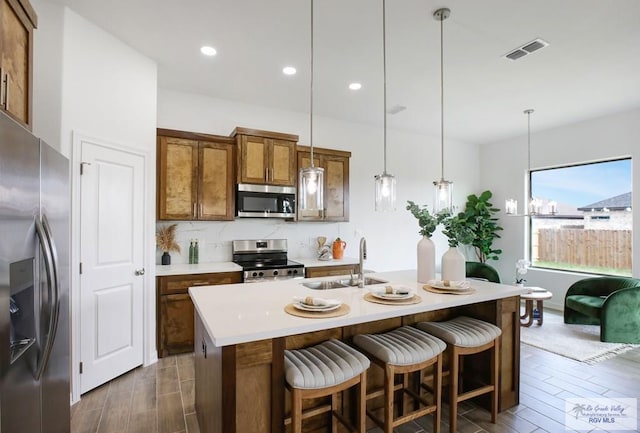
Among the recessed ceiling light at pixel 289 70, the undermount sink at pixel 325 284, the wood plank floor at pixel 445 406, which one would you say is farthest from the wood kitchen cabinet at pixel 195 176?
the undermount sink at pixel 325 284

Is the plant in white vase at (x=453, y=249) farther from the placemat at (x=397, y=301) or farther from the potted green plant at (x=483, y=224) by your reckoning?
the potted green plant at (x=483, y=224)

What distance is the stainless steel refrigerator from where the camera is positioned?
118 centimetres

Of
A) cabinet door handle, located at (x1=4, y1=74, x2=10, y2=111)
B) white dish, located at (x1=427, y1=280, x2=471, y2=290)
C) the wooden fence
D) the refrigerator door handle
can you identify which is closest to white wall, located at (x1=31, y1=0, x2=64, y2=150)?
cabinet door handle, located at (x1=4, y1=74, x2=10, y2=111)

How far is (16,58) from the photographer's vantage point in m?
1.62

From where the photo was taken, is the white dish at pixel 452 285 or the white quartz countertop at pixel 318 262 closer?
the white dish at pixel 452 285

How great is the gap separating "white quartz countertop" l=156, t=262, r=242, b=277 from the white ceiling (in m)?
2.11

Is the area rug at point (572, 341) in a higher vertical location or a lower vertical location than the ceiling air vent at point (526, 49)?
lower

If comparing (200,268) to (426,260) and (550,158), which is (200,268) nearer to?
(426,260)

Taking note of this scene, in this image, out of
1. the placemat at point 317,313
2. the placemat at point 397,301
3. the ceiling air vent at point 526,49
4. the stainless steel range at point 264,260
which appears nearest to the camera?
the placemat at point 317,313

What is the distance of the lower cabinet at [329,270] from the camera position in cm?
405

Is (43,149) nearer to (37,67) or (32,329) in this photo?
(32,329)

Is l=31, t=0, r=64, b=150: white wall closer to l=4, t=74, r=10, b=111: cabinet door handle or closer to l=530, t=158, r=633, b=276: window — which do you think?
l=4, t=74, r=10, b=111: cabinet door handle

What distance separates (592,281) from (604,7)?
3590mm

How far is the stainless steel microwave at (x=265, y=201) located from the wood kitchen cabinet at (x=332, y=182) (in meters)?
0.26
